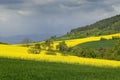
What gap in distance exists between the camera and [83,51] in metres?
69.8

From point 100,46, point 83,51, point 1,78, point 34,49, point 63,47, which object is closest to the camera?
point 1,78

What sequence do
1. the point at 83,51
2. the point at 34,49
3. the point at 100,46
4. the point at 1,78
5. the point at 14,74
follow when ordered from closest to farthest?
the point at 1,78
the point at 14,74
the point at 34,49
the point at 83,51
the point at 100,46

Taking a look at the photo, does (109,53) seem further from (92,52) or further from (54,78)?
(54,78)

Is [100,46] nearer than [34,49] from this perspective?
No

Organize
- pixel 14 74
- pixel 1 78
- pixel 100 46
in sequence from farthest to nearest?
pixel 100 46 → pixel 14 74 → pixel 1 78

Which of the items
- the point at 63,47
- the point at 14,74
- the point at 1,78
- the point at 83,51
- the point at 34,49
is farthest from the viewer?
the point at 63,47

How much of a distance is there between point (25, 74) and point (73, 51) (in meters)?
55.0

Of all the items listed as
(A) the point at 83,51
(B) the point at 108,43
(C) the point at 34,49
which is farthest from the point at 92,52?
(B) the point at 108,43

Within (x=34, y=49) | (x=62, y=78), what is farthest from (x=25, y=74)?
(x=34, y=49)

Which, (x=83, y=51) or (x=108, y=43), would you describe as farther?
(x=108, y=43)

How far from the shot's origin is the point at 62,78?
19422 millimetres

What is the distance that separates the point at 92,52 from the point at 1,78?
54.2m

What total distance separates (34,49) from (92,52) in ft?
55.7

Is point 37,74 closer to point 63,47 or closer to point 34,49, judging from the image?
point 34,49
